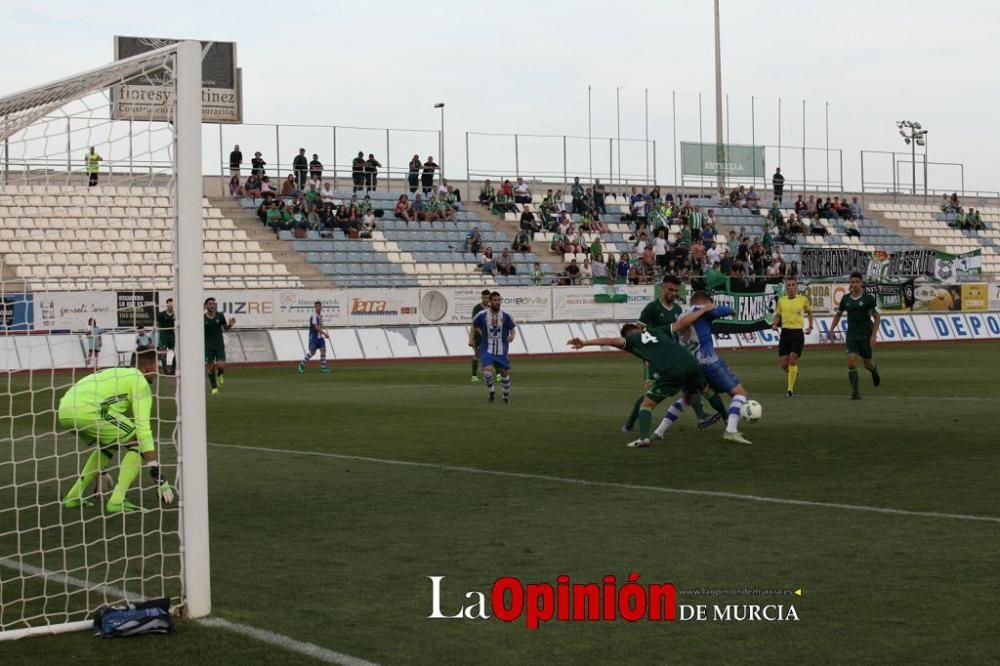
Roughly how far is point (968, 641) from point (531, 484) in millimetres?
6206

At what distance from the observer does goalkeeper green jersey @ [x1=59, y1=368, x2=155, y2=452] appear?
1041 centimetres

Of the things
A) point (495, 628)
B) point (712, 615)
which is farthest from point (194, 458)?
point (712, 615)

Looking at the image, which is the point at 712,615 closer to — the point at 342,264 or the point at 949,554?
the point at 949,554

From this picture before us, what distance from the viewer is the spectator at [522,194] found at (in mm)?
53938

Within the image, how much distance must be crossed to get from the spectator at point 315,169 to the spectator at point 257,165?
1694mm

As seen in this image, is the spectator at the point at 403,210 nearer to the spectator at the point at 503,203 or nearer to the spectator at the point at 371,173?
the spectator at the point at 371,173

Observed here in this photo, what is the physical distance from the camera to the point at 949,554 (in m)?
8.49

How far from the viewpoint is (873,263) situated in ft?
165

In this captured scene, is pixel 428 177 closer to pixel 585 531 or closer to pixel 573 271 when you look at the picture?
pixel 573 271

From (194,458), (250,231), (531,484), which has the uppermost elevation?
(250,231)

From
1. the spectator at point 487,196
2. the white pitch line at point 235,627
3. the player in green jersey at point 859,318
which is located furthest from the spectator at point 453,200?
the white pitch line at point 235,627

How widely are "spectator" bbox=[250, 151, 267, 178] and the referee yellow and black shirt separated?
2838cm

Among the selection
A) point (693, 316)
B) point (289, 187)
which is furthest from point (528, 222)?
point (693, 316)

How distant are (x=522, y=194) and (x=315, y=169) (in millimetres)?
8754
